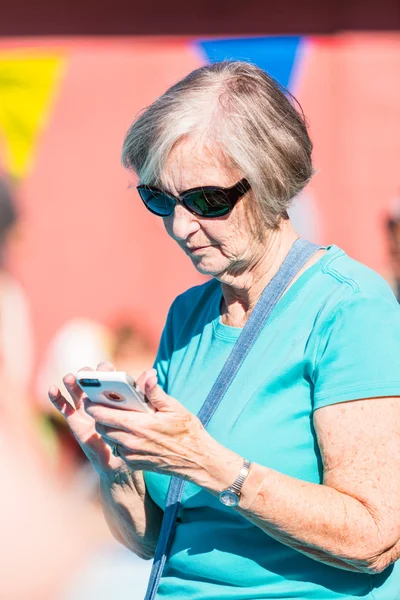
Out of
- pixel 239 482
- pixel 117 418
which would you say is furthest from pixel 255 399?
pixel 117 418

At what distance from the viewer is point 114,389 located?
5.53 ft

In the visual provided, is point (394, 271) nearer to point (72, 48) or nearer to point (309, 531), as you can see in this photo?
point (72, 48)

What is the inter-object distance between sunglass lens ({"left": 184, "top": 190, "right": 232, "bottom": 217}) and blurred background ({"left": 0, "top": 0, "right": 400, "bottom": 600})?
3635 millimetres

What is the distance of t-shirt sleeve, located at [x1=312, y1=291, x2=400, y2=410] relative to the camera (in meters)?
1.74

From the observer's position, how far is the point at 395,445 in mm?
1727

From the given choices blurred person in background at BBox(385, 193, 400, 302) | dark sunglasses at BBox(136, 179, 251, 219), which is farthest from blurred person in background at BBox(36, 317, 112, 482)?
dark sunglasses at BBox(136, 179, 251, 219)

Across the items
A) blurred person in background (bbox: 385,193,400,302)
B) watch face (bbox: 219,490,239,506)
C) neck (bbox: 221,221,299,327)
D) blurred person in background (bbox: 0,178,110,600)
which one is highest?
neck (bbox: 221,221,299,327)

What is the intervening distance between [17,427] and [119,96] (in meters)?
4.59

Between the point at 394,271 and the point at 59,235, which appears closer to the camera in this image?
the point at 394,271

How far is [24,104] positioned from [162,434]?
480 centimetres

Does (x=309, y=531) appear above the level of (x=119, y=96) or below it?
below

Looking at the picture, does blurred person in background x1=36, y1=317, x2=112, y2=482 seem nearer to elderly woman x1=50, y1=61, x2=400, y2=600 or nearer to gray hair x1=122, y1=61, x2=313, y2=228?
elderly woman x1=50, y1=61, x2=400, y2=600

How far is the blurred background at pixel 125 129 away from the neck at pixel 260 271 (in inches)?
139

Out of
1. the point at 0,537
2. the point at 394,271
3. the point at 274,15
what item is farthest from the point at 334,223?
the point at 0,537
